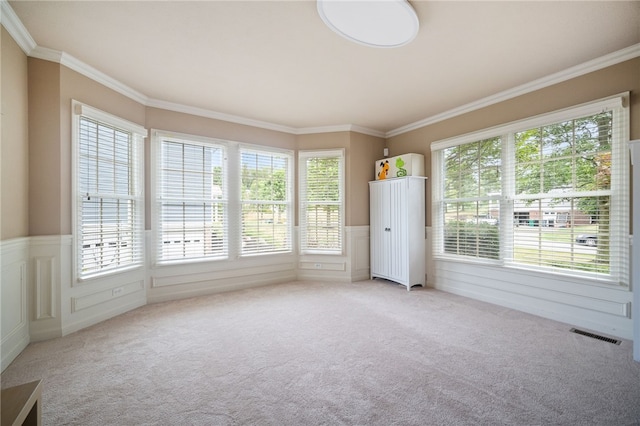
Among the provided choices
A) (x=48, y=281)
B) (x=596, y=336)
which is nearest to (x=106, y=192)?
(x=48, y=281)

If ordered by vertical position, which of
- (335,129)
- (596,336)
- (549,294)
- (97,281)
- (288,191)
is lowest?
(596,336)

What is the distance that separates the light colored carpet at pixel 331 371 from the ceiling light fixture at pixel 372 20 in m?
2.69

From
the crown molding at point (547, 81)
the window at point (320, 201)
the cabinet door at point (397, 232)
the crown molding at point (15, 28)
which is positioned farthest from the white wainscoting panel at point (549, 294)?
the crown molding at point (15, 28)

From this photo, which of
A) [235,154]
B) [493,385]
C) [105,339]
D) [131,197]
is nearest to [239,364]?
[105,339]

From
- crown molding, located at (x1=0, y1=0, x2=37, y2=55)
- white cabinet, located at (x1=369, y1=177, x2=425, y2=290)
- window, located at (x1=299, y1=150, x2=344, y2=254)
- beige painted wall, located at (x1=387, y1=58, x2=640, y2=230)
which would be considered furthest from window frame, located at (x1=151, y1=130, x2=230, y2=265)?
beige painted wall, located at (x1=387, y1=58, x2=640, y2=230)

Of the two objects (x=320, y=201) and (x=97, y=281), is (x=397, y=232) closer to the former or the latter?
(x=320, y=201)

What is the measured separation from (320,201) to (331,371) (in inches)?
126

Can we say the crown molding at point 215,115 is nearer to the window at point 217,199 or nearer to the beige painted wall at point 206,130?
the beige painted wall at point 206,130

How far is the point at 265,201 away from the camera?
15.5 feet

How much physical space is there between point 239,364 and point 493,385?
1880 millimetres

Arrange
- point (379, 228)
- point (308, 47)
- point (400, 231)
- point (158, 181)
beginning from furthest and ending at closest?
point (379, 228) → point (400, 231) → point (158, 181) → point (308, 47)

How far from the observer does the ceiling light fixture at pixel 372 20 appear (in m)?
1.99

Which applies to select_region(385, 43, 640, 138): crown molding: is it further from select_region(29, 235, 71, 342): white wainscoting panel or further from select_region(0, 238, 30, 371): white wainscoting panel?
select_region(0, 238, 30, 371): white wainscoting panel

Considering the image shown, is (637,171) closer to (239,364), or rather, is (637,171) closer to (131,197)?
(239,364)
